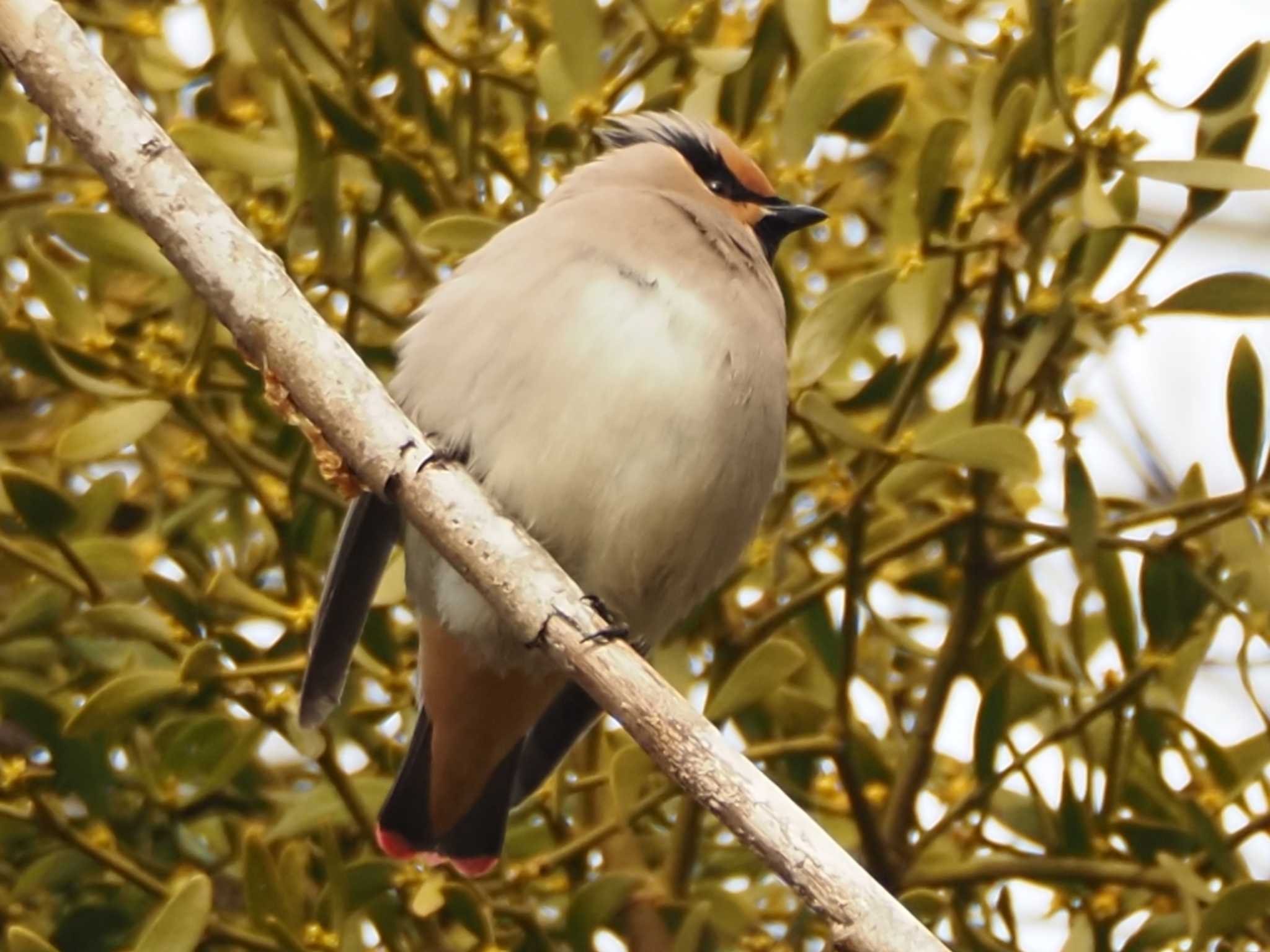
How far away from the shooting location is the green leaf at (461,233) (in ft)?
6.60

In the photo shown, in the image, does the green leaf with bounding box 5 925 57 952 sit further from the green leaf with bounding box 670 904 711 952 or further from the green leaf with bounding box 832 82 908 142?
the green leaf with bounding box 832 82 908 142

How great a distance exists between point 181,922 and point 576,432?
620 mm

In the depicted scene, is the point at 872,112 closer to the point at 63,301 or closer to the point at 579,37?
the point at 579,37

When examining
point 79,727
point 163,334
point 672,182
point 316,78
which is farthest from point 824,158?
point 79,727

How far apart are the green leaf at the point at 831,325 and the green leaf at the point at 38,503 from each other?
0.70 m

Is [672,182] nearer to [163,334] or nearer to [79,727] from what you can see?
[163,334]

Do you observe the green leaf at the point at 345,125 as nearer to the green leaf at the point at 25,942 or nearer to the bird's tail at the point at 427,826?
the bird's tail at the point at 427,826

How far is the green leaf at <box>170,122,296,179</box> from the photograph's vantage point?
203 cm

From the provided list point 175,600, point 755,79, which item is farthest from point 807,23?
point 175,600

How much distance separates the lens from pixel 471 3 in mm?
2246

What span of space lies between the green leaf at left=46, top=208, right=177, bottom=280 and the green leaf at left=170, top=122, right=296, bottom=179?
10 centimetres

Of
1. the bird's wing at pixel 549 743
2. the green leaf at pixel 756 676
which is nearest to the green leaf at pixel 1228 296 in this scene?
the green leaf at pixel 756 676

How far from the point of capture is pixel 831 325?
193 cm

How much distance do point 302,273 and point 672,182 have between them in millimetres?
550
